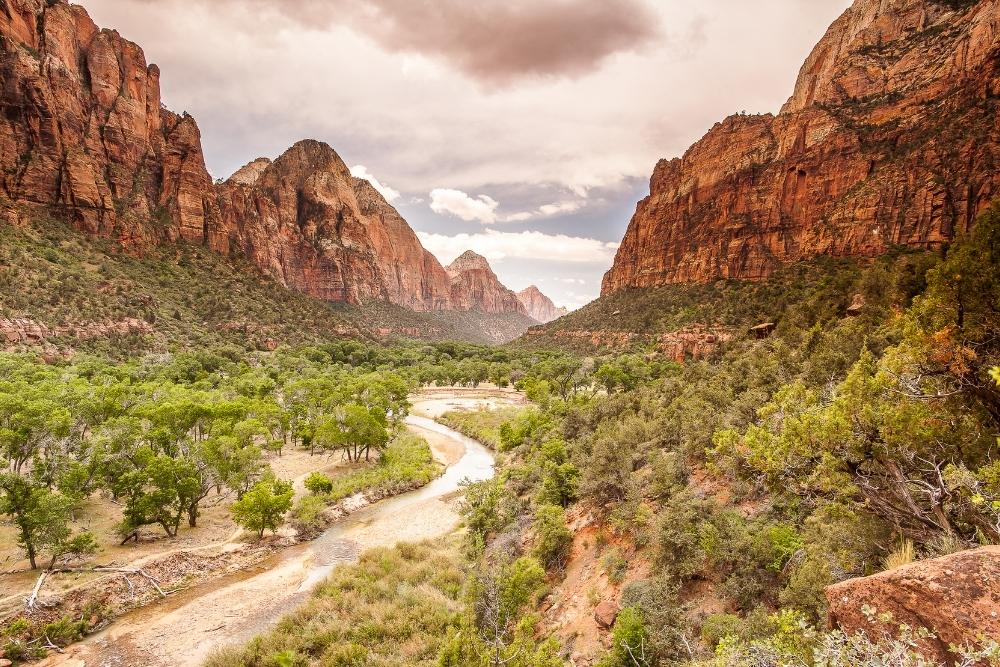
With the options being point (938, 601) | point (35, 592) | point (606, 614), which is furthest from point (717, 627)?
point (35, 592)

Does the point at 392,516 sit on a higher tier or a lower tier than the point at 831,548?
lower

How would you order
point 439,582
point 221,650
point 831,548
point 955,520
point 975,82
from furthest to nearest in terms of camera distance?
point 975,82
point 439,582
point 221,650
point 831,548
point 955,520

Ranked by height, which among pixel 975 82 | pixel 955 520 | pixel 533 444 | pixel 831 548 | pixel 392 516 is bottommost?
pixel 392 516

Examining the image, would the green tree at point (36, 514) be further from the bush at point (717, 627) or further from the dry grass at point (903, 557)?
the dry grass at point (903, 557)

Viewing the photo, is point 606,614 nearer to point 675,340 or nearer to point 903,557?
point 903,557

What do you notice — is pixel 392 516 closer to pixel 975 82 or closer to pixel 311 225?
pixel 975 82

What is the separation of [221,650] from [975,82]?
320ft

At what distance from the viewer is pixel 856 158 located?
7531 cm

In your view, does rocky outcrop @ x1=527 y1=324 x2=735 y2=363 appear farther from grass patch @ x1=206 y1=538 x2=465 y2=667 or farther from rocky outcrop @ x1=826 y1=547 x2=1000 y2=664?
rocky outcrop @ x1=826 y1=547 x2=1000 y2=664

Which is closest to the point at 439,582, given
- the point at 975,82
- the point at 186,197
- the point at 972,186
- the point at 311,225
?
the point at 972,186

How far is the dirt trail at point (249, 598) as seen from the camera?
14891 mm

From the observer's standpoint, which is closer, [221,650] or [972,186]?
[221,650]

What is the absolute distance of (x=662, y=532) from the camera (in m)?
12.8

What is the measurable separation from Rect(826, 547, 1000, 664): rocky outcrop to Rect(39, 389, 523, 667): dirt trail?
1863 cm
